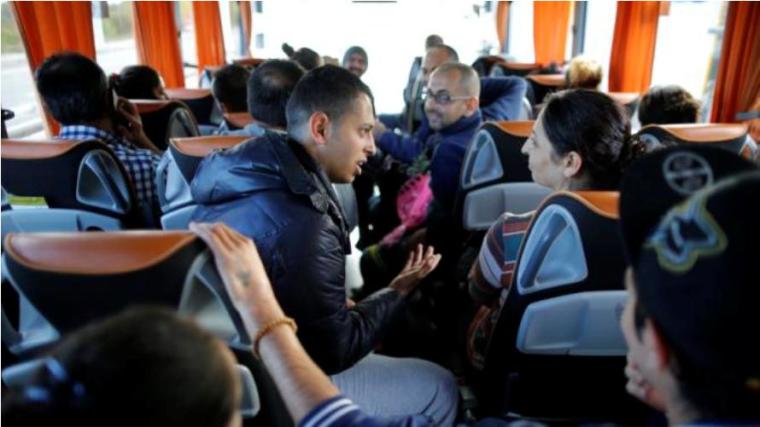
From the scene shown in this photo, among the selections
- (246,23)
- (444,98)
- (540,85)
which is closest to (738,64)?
(540,85)

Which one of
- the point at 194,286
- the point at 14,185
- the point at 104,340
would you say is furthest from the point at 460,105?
the point at 104,340

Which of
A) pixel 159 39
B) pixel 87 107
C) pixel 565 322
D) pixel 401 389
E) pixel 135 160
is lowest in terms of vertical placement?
pixel 401 389

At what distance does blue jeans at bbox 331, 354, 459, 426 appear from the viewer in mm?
1451

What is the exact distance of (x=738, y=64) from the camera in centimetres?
382

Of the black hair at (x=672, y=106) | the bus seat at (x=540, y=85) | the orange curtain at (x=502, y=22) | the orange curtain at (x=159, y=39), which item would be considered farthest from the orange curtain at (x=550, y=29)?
the black hair at (x=672, y=106)

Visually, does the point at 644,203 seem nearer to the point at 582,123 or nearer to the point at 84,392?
the point at 84,392

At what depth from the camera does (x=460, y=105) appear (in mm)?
2801

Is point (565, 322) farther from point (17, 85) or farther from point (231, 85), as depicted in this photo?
point (17, 85)

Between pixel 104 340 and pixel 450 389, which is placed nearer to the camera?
pixel 104 340

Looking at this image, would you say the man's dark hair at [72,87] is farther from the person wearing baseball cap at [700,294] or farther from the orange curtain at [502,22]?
the orange curtain at [502,22]

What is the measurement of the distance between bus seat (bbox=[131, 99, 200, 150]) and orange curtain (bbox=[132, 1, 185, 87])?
2858mm

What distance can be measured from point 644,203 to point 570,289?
58cm

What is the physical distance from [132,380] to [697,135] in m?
2.18

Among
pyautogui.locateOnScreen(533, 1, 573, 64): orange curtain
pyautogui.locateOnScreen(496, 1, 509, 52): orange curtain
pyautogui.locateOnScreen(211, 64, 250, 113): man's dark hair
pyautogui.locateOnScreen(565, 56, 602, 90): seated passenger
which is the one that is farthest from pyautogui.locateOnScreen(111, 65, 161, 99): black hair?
pyautogui.locateOnScreen(496, 1, 509, 52): orange curtain
